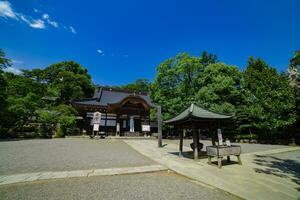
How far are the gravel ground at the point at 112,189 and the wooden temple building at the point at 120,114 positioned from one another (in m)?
16.0

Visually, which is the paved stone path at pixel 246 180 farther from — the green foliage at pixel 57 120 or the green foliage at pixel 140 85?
the green foliage at pixel 140 85

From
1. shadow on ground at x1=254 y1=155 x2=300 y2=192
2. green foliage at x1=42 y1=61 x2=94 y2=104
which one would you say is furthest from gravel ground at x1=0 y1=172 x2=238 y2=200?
green foliage at x1=42 y1=61 x2=94 y2=104

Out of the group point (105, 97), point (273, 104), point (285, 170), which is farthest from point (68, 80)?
point (285, 170)

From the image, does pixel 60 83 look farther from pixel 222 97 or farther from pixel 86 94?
pixel 222 97

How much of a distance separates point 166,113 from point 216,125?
36.3ft

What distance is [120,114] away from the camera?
2189 cm

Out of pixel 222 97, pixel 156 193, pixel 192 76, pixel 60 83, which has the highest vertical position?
pixel 60 83

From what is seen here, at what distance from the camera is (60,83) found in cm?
3125

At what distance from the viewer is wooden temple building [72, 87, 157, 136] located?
2142 centimetres

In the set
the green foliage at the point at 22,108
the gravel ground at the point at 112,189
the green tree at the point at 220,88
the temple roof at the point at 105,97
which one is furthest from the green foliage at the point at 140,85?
the gravel ground at the point at 112,189

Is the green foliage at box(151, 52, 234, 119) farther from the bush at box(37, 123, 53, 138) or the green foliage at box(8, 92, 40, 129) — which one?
the green foliage at box(8, 92, 40, 129)

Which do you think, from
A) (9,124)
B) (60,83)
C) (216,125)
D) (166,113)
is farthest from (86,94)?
(216,125)

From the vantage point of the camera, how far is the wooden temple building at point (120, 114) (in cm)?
2142

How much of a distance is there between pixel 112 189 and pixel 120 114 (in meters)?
17.6
